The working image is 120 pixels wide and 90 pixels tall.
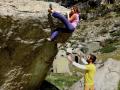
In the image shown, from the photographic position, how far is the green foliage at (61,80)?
23.8m

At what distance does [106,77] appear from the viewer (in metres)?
21.9

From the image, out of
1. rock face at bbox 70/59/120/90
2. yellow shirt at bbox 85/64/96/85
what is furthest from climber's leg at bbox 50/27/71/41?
rock face at bbox 70/59/120/90

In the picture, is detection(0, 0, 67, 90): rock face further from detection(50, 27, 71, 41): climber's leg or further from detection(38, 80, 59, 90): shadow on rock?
detection(38, 80, 59, 90): shadow on rock

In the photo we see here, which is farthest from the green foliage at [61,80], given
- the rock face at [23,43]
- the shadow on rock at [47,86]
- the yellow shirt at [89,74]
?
the yellow shirt at [89,74]

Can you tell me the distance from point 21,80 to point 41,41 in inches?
84.6

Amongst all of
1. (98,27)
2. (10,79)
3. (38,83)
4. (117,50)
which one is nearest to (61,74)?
(38,83)

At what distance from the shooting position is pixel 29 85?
63.5ft

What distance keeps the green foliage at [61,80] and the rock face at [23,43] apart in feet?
15.5

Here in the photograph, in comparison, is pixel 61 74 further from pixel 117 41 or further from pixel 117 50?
pixel 117 41

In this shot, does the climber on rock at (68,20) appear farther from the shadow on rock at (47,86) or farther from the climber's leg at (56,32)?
the shadow on rock at (47,86)

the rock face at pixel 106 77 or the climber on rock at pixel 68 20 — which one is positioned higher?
the climber on rock at pixel 68 20

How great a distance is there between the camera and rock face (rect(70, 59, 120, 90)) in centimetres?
2131

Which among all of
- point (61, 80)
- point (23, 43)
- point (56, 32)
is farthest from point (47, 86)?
point (23, 43)

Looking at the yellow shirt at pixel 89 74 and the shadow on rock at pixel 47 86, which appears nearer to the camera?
the yellow shirt at pixel 89 74
